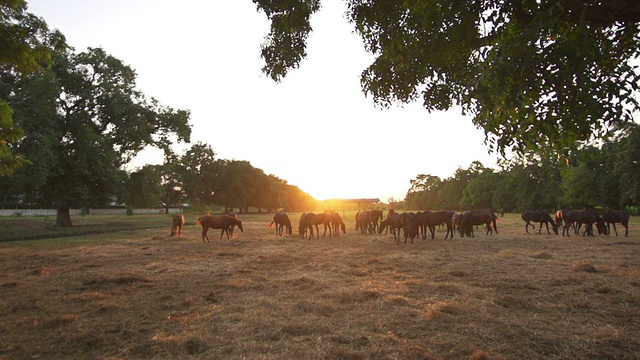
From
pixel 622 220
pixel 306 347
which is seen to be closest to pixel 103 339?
pixel 306 347

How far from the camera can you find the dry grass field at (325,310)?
4.72 metres

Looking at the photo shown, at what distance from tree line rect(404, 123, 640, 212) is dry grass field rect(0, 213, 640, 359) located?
2706 millimetres

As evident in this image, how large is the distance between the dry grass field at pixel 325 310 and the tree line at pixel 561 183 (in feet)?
8.88

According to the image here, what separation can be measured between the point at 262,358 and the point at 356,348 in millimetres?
1244

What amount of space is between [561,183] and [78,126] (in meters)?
70.2

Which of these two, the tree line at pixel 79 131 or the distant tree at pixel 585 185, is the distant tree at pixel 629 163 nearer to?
the distant tree at pixel 585 185

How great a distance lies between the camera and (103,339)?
5.15 m

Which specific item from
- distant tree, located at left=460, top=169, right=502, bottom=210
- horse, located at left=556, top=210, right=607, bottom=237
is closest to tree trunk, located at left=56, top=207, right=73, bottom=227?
horse, located at left=556, top=210, right=607, bottom=237

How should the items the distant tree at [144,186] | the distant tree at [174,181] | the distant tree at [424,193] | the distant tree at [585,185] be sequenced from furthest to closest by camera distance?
the distant tree at [424,193], the distant tree at [174,181], the distant tree at [585,185], the distant tree at [144,186]

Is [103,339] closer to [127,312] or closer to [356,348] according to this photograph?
[127,312]

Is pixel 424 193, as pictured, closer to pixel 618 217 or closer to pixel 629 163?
pixel 629 163

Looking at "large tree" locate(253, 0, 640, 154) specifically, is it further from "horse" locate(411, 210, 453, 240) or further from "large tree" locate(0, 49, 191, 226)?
"large tree" locate(0, 49, 191, 226)

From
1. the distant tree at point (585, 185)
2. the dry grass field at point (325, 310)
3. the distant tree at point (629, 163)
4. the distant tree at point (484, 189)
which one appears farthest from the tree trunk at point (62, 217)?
the distant tree at point (484, 189)

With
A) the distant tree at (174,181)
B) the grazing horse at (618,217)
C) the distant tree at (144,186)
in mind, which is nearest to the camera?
the grazing horse at (618,217)
